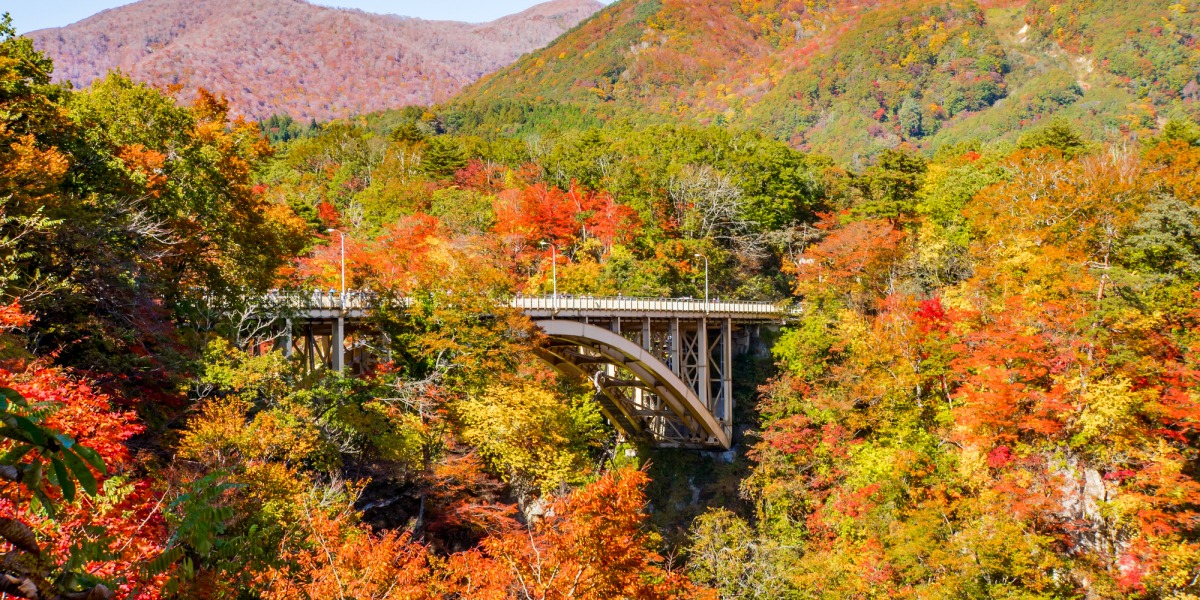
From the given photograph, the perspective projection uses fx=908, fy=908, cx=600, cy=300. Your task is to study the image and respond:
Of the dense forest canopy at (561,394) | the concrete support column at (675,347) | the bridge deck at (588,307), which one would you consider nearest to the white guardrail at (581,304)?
the bridge deck at (588,307)

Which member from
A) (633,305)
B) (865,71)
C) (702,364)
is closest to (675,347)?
(702,364)

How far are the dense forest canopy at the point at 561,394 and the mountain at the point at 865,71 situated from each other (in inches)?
2233

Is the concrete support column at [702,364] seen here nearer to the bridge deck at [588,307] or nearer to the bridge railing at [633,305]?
the bridge deck at [588,307]

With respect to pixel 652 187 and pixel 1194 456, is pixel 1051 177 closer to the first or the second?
pixel 1194 456

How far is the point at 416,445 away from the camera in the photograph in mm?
24750

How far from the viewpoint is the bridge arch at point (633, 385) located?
3397 centimetres

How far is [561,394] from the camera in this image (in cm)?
3647

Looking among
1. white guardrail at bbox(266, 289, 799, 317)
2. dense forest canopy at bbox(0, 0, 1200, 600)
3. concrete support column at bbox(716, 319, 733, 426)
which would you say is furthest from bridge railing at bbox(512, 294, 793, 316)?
dense forest canopy at bbox(0, 0, 1200, 600)

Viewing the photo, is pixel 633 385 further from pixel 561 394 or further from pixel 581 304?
pixel 581 304

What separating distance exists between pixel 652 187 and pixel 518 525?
2726 cm

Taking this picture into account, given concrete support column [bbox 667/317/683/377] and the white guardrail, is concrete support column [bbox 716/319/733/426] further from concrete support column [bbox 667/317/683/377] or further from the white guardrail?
concrete support column [bbox 667/317/683/377]

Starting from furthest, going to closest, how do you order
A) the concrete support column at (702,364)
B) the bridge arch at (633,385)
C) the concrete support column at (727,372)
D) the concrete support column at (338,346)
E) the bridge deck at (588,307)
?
the concrete support column at (727,372) < the concrete support column at (702,364) < the bridge arch at (633,385) < the concrete support column at (338,346) < the bridge deck at (588,307)

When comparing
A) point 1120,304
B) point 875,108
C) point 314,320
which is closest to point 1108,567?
point 1120,304

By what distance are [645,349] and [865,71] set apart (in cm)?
10037
